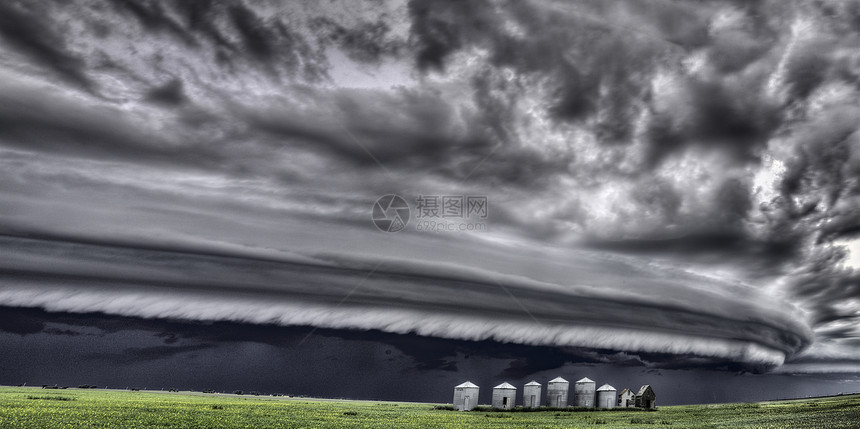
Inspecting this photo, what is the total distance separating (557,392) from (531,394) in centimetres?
585

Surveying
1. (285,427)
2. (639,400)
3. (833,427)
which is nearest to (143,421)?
(285,427)

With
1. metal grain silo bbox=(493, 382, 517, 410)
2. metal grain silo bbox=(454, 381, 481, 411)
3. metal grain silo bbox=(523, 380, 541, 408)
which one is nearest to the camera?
metal grain silo bbox=(454, 381, 481, 411)

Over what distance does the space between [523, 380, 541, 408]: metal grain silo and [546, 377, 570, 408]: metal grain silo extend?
10.3 feet

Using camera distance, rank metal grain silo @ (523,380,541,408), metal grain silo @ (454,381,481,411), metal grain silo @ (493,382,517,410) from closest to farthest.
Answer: metal grain silo @ (454,381,481,411)
metal grain silo @ (493,382,517,410)
metal grain silo @ (523,380,541,408)

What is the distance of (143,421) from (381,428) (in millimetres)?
20882

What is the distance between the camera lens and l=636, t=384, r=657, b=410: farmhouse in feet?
354

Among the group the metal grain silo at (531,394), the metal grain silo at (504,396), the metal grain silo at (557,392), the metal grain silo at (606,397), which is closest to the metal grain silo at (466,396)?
the metal grain silo at (504,396)

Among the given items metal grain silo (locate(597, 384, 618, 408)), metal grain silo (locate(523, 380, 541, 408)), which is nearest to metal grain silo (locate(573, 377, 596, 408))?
metal grain silo (locate(597, 384, 618, 408))

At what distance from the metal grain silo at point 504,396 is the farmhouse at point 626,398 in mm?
25399

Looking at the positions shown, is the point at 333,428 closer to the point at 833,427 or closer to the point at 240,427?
the point at 240,427

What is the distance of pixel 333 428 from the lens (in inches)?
1727

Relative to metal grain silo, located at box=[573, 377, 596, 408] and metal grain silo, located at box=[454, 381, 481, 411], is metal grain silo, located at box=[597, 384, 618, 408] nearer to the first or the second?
metal grain silo, located at box=[573, 377, 596, 408]

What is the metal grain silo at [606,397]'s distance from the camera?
10856cm

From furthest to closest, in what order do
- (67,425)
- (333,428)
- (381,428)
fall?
(381,428) < (333,428) < (67,425)
